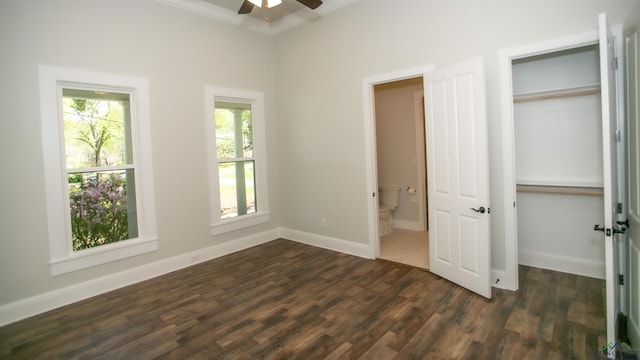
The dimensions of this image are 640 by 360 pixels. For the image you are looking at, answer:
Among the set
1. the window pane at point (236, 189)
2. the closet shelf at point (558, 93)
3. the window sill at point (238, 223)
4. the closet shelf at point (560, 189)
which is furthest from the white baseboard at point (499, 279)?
the window pane at point (236, 189)

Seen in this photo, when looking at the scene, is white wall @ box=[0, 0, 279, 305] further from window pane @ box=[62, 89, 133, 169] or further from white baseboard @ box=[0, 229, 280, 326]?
window pane @ box=[62, 89, 133, 169]

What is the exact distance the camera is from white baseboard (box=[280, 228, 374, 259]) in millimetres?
4331

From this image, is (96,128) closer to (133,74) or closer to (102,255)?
(133,74)

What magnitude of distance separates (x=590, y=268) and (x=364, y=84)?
3150mm

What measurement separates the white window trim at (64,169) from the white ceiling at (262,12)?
1.23 meters

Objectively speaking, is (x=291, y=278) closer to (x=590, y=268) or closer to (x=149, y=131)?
(x=149, y=131)

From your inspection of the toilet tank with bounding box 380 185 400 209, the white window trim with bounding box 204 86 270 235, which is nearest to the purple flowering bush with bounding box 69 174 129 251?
the white window trim with bounding box 204 86 270 235

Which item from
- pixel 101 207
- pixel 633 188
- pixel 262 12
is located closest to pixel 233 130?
pixel 262 12

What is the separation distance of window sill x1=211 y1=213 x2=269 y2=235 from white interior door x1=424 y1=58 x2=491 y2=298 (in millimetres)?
2539

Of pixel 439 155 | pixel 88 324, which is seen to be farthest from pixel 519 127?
pixel 88 324

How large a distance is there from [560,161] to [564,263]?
1.10 metres

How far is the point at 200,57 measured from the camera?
14.0 ft

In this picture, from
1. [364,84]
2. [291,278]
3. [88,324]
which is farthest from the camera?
[364,84]

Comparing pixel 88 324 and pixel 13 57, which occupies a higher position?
pixel 13 57
